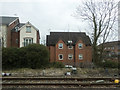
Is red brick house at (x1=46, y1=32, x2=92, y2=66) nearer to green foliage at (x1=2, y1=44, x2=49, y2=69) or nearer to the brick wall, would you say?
the brick wall


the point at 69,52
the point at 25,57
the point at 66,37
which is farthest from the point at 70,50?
the point at 25,57

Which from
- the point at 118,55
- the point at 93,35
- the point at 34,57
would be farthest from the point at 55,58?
the point at 118,55

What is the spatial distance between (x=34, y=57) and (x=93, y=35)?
1164cm

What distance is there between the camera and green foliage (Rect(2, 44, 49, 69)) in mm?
11094

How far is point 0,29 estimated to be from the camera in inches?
696

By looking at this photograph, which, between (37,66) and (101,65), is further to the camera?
(101,65)

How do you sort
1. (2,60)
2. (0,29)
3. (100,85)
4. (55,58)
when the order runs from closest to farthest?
(100,85) → (2,60) → (0,29) → (55,58)

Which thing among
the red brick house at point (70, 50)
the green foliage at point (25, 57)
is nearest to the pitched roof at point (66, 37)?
the red brick house at point (70, 50)

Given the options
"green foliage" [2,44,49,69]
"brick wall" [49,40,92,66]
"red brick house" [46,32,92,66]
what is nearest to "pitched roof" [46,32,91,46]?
"red brick house" [46,32,92,66]

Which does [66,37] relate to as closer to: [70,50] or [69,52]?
[70,50]

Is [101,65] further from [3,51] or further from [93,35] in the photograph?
[3,51]

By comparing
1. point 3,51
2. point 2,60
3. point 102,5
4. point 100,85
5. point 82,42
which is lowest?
point 100,85

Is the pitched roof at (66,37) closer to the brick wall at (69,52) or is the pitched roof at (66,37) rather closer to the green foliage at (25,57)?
the brick wall at (69,52)

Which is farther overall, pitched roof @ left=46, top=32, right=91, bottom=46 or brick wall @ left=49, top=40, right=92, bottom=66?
pitched roof @ left=46, top=32, right=91, bottom=46
